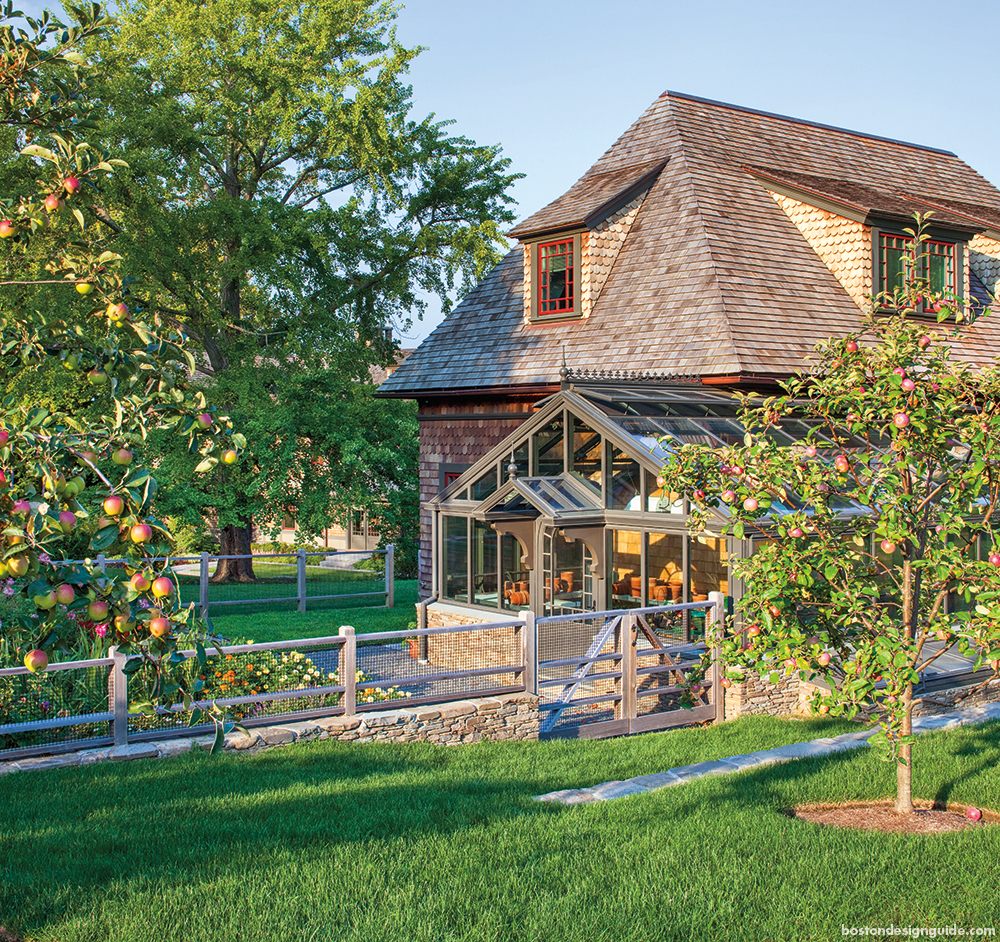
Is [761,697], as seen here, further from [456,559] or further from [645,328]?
[645,328]

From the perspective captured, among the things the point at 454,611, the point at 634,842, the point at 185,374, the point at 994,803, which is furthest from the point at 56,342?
the point at 454,611

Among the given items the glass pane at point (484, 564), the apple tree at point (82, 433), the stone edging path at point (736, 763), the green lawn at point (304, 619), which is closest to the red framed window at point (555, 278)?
the glass pane at point (484, 564)

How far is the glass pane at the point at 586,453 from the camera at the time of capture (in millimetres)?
13555

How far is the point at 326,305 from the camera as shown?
25.9 meters

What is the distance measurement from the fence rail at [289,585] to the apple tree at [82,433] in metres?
11.2

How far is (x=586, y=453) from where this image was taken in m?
13.7

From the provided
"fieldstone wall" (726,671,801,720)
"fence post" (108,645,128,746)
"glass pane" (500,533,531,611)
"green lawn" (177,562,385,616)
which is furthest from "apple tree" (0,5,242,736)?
"green lawn" (177,562,385,616)

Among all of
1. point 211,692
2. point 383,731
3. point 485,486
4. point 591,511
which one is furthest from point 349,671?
point 485,486

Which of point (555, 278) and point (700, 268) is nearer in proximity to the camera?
point (700, 268)

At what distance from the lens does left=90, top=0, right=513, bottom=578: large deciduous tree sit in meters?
23.4

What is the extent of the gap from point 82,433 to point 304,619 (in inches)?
645

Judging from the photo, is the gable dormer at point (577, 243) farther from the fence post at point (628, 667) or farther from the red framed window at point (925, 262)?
the fence post at point (628, 667)

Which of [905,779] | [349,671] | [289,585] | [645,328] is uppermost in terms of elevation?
[645,328]

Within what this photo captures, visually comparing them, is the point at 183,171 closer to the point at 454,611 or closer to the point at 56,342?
the point at 454,611
